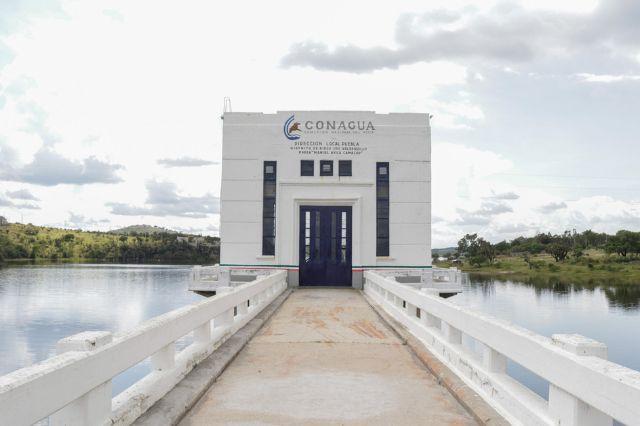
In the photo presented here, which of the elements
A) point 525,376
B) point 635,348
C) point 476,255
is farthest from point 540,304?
point 476,255

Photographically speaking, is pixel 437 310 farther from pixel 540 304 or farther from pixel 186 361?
pixel 540 304

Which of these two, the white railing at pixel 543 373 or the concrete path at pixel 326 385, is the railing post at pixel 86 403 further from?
the white railing at pixel 543 373

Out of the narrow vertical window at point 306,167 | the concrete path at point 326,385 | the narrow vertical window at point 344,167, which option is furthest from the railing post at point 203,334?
the narrow vertical window at point 344,167

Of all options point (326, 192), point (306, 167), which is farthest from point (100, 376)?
point (306, 167)

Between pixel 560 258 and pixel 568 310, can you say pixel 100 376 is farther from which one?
pixel 560 258

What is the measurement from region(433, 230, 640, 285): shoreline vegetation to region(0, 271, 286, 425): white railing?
7925 centimetres

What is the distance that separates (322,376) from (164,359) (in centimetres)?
189

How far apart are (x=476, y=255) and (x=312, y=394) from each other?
116 metres

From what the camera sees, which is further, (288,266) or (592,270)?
(592,270)

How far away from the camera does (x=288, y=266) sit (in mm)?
20438

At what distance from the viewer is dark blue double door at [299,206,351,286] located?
67.9 feet

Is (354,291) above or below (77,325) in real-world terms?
above

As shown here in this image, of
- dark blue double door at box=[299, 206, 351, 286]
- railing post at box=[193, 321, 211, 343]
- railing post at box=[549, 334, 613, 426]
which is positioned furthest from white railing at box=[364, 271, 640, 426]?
dark blue double door at box=[299, 206, 351, 286]

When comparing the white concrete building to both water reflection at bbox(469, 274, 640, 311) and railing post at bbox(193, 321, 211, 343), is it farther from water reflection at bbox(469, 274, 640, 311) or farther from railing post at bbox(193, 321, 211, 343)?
water reflection at bbox(469, 274, 640, 311)
